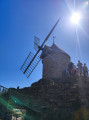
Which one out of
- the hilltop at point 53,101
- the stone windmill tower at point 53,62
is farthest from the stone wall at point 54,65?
the hilltop at point 53,101

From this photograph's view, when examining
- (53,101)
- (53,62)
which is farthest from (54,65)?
(53,101)

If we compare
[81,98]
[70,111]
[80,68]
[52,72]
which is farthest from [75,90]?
[52,72]

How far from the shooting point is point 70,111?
7195mm

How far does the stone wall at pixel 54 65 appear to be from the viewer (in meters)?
17.2

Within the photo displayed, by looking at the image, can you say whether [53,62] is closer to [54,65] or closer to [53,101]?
[54,65]

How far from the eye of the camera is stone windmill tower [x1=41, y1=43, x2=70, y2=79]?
17.3 meters

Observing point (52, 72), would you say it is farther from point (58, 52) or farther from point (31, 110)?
point (31, 110)

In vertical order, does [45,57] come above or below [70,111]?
above

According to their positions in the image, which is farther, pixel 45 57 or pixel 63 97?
pixel 45 57

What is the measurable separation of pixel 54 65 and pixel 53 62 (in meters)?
0.46

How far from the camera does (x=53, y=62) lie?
58.4ft

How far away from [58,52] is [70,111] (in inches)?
461

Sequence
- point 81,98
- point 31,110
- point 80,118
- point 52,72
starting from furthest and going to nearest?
point 52,72 < point 81,98 < point 31,110 < point 80,118

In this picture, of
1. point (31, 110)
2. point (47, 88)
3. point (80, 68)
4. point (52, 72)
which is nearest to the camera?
point (31, 110)
